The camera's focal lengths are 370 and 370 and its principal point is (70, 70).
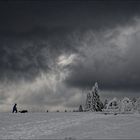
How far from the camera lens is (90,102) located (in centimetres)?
8294

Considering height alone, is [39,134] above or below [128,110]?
below

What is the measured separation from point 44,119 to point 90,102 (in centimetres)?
5117

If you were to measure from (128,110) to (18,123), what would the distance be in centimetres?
1309

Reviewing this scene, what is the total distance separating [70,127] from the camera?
1082 inches

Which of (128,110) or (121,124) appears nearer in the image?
(121,124)

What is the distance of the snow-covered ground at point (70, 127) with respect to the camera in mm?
24606

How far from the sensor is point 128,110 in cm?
3903

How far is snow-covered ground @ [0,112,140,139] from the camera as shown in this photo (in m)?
24.6

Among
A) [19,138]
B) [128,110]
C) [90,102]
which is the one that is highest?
[90,102]

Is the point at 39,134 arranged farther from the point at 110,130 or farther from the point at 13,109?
the point at 13,109

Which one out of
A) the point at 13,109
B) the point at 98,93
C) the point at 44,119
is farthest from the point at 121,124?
the point at 98,93

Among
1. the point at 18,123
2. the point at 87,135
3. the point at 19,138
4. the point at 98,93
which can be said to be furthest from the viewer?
the point at 98,93

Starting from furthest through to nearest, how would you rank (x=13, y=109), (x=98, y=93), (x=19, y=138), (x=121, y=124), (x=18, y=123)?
(x=98, y=93)
(x=13, y=109)
(x=18, y=123)
(x=121, y=124)
(x=19, y=138)

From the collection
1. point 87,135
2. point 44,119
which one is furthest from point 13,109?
point 87,135
